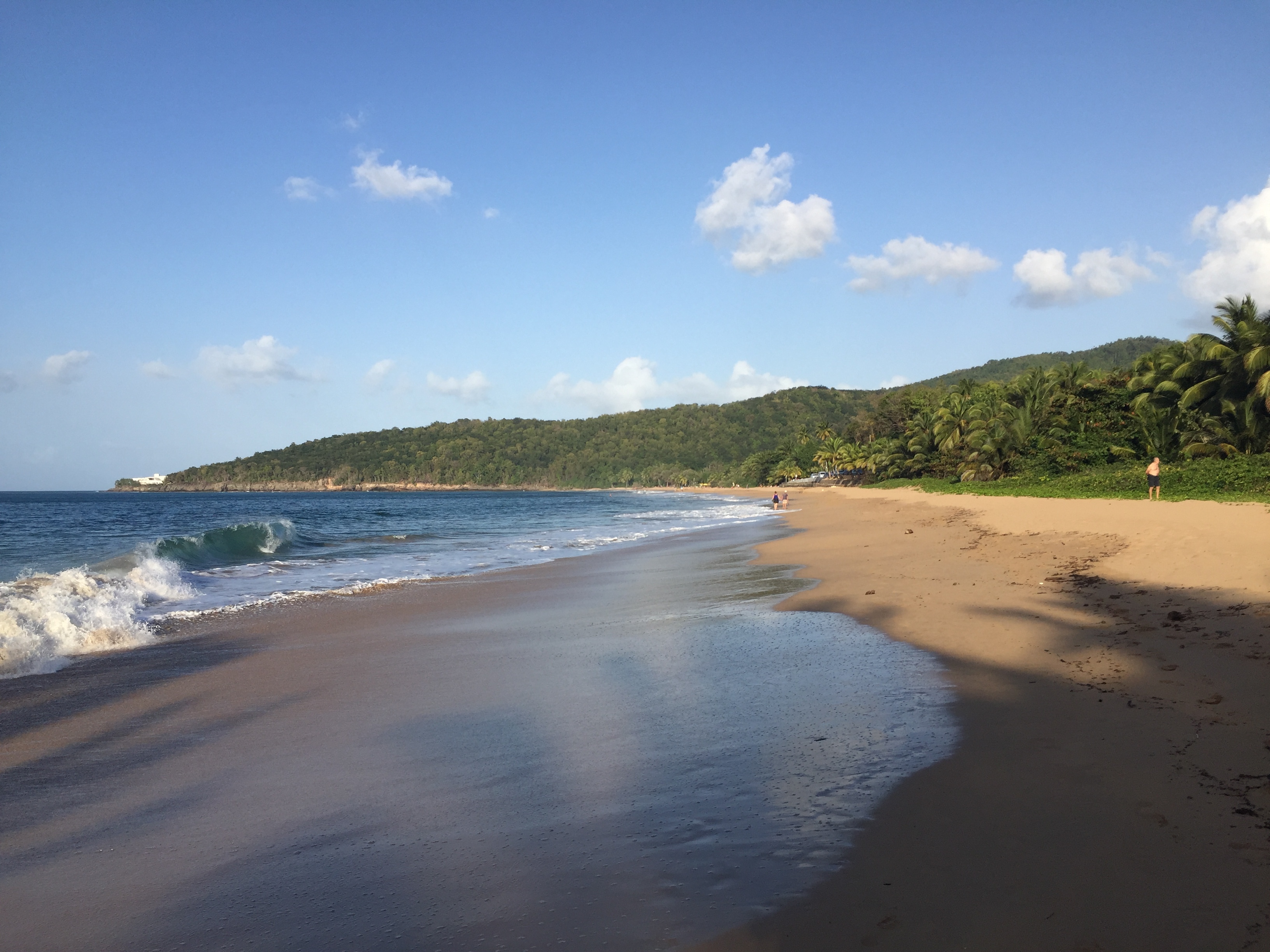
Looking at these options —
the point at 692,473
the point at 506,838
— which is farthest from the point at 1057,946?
the point at 692,473

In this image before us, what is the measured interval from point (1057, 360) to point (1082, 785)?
177 metres

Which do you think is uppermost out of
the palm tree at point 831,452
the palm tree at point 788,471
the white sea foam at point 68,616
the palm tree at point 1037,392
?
the palm tree at point 1037,392

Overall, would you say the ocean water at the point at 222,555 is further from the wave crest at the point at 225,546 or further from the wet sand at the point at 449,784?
the wet sand at the point at 449,784

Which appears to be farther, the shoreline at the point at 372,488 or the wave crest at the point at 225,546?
the shoreline at the point at 372,488

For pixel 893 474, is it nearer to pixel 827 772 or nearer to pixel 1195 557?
pixel 1195 557

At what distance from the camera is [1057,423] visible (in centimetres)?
4478

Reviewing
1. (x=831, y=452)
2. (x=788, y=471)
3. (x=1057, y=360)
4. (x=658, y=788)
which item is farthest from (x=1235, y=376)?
(x=1057, y=360)

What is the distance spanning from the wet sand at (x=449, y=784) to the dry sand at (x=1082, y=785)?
0.29 metres

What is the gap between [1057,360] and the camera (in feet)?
518

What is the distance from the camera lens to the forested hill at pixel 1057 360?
145125mm

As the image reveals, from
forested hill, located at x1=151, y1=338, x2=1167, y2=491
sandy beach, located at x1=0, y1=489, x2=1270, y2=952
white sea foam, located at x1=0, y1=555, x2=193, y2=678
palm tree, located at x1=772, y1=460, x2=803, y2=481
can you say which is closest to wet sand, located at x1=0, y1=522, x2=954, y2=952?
sandy beach, located at x1=0, y1=489, x2=1270, y2=952

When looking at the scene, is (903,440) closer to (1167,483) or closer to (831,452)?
(831,452)

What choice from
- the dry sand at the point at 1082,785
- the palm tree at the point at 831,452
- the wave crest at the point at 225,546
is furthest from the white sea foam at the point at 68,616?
the palm tree at the point at 831,452

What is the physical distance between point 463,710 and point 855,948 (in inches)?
158
